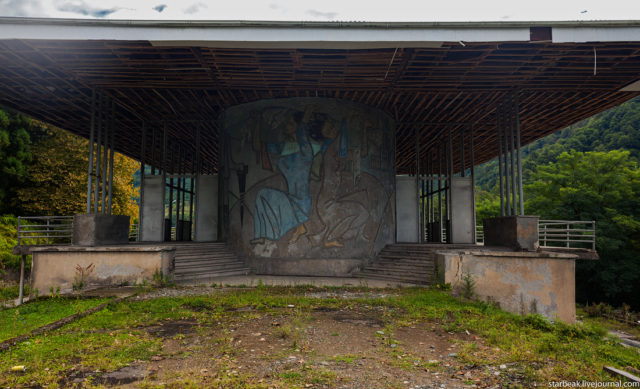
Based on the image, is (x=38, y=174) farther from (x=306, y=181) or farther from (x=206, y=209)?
(x=306, y=181)

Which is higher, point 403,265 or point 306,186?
point 306,186

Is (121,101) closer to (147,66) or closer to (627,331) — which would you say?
(147,66)

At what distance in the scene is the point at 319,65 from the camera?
12.1 m

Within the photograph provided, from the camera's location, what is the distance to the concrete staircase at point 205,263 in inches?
538

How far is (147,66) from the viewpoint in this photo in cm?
1223

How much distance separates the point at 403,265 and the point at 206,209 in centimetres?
1016

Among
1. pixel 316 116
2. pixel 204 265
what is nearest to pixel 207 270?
pixel 204 265

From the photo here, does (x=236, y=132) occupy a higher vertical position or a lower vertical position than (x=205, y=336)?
higher

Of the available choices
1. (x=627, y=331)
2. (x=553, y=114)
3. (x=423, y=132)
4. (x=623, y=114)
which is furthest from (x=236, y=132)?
(x=623, y=114)

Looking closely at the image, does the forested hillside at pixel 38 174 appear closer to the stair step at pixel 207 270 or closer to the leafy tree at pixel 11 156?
the leafy tree at pixel 11 156

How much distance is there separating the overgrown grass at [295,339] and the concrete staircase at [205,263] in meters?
4.29

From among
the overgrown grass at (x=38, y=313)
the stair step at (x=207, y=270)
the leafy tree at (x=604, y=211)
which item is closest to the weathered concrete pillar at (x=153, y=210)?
the stair step at (x=207, y=270)

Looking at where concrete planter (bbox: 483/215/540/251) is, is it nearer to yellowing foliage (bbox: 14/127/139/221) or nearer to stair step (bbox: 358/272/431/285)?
stair step (bbox: 358/272/431/285)

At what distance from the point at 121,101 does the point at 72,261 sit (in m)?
7.96
